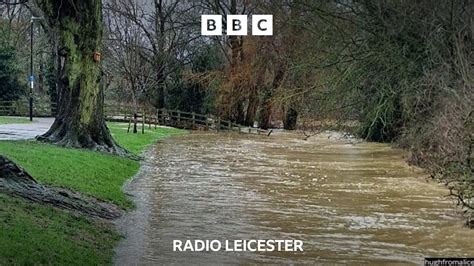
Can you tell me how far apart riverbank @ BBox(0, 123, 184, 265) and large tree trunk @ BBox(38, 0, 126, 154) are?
3.65 meters

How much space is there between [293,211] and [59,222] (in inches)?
184

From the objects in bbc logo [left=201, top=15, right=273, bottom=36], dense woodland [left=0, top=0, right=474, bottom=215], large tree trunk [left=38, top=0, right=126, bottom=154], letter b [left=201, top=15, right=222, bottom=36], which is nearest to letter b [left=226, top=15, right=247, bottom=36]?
bbc logo [left=201, top=15, right=273, bottom=36]

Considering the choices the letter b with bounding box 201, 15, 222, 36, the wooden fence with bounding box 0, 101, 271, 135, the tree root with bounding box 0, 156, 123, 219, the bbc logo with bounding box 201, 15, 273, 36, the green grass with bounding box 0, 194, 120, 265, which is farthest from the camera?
the wooden fence with bounding box 0, 101, 271, 135

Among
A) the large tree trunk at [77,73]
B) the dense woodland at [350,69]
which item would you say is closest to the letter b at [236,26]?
the dense woodland at [350,69]

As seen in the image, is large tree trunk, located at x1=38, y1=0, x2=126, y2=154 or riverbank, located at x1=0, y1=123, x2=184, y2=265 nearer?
riverbank, located at x1=0, y1=123, x2=184, y2=265

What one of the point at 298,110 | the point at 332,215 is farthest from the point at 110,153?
the point at 332,215

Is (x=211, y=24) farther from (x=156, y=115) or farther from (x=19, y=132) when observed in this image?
(x=156, y=115)

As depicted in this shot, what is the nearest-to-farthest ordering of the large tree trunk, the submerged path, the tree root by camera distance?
the tree root
the large tree trunk
the submerged path

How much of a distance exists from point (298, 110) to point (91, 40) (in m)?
6.30

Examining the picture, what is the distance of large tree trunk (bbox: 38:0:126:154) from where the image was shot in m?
19.4

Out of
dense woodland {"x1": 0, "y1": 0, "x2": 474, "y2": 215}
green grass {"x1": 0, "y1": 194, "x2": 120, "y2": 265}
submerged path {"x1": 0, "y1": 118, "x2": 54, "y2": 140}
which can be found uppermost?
dense woodland {"x1": 0, "y1": 0, "x2": 474, "y2": 215}

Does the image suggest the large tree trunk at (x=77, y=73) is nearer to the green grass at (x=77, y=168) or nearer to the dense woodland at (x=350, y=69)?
the dense woodland at (x=350, y=69)

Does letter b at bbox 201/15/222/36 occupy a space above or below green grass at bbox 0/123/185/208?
above

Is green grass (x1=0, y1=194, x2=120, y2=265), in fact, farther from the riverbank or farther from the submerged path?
the submerged path
